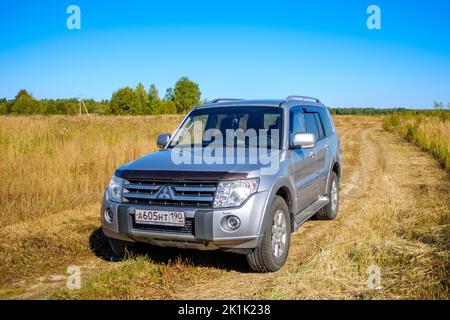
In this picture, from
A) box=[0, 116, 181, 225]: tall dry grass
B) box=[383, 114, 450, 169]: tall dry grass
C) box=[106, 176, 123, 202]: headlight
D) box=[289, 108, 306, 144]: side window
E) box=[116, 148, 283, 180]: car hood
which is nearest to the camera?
box=[116, 148, 283, 180]: car hood

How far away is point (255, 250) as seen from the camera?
3.95 metres

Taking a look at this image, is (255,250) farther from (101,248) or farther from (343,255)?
(101,248)

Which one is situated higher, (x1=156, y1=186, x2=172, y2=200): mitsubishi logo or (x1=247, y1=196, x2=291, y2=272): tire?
(x1=156, y1=186, x2=172, y2=200): mitsubishi logo

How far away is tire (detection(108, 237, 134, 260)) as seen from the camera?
4418 mm

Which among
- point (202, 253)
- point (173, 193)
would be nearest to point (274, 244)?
point (202, 253)

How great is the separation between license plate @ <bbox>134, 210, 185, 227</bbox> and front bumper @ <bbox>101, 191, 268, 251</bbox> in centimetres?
4

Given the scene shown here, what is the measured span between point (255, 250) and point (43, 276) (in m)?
2.33

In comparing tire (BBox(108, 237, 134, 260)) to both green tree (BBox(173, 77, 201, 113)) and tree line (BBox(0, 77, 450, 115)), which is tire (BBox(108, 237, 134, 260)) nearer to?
tree line (BBox(0, 77, 450, 115))

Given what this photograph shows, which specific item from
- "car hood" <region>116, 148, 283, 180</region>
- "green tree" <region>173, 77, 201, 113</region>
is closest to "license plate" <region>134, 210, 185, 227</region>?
"car hood" <region>116, 148, 283, 180</region>

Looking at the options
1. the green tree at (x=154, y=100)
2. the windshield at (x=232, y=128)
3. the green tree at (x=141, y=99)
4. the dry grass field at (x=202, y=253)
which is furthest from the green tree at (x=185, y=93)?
the windshield at (x=232, y=128)

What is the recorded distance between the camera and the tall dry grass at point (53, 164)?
23.5 ft

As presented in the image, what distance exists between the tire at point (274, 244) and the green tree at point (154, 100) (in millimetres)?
79979

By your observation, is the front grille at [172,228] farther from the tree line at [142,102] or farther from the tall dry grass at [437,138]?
the tree line at [142,102]

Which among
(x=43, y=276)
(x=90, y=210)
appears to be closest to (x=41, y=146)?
(x=90, y=210)
